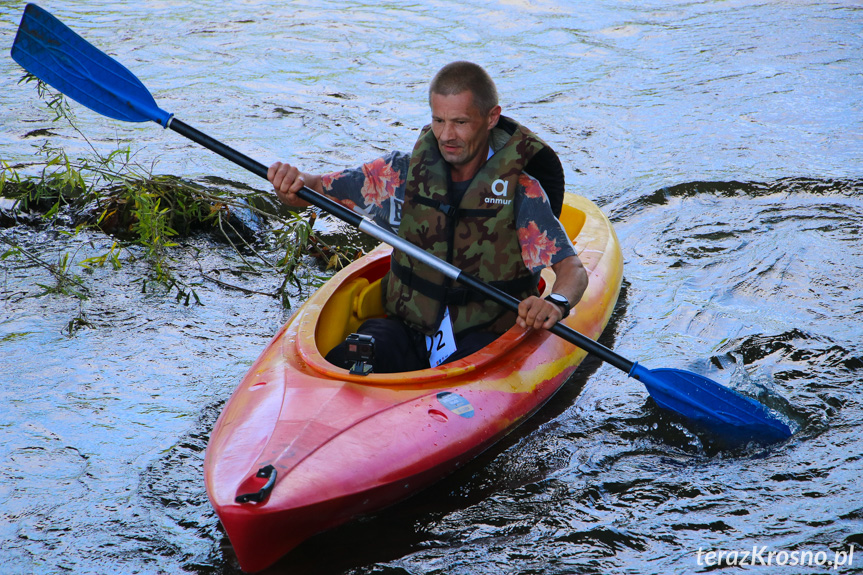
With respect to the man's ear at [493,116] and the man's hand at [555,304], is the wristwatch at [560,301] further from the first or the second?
the man's ear at [493,116]

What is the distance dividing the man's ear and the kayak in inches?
27.9

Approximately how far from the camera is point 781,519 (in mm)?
→ 2469

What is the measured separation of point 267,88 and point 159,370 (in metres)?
4.42

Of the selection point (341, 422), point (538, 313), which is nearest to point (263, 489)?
point (341, 422)

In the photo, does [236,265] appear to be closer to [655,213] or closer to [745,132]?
[655,213]

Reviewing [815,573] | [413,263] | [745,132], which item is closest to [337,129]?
[745,132]

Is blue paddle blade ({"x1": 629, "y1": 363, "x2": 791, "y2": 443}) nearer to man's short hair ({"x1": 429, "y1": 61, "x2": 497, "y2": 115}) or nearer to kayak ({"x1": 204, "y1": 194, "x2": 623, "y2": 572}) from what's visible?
kayak ({"x1": 204, "y1": 194, "x2": 623, "y2": 572})

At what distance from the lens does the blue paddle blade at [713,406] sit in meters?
2.78

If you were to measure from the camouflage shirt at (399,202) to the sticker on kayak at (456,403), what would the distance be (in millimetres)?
517

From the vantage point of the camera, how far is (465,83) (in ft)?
8.41

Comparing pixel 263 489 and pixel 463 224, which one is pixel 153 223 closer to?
pixel 463 224

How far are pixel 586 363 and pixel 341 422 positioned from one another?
1.44 metres

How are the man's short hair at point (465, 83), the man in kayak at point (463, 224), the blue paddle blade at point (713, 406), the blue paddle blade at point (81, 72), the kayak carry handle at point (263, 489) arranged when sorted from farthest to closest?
the blue paddle blade at point (81, 72)
the blue paddle blade at point (713, 406)
the man in kayak at point (463, 224)
the man's short hair at point (465, 83)
the kayak carry handle at point (263, 489)

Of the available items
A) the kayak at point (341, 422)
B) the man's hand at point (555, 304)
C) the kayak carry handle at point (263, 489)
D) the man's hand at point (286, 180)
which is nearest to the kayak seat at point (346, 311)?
the kayak at point (341, 422)
